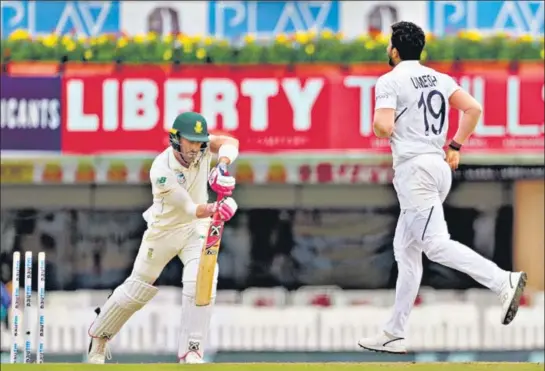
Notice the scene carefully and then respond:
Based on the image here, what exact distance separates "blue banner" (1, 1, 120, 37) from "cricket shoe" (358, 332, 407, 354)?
11.9m

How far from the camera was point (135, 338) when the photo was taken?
21.2 m

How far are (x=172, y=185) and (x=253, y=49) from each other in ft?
31.3

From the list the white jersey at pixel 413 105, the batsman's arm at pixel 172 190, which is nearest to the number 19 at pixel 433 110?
the white jersey at pixel 413 105

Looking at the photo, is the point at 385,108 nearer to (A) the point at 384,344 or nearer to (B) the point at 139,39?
(A) the point at 384,344

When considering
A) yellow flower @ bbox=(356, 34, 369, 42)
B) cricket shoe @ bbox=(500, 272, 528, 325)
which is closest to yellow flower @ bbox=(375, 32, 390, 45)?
yellow flower @ bbox=(356, 34, 369, 42)

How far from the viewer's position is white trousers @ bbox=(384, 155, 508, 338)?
11.4m

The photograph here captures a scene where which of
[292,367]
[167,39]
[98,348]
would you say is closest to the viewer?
[292,367]

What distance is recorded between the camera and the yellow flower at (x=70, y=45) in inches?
849

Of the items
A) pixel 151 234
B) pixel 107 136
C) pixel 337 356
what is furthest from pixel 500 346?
pixel 151 234

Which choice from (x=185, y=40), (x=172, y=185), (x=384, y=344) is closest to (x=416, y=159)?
(x=384, y=344)

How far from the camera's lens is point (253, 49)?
70.9ft

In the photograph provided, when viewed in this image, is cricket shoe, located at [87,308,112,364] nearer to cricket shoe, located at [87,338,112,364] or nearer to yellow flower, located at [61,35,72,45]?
cricket shoe, located at [87,338,112,364]

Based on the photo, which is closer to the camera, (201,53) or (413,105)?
(413,105)

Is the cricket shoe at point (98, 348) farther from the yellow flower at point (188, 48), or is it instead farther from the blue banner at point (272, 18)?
the blue banner at point (272, 18)
